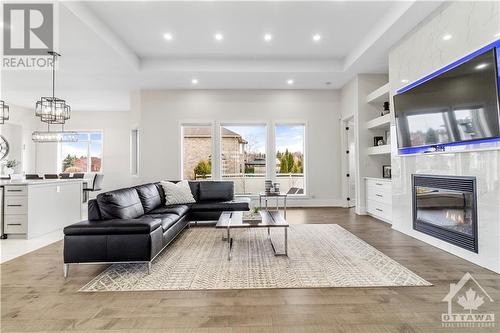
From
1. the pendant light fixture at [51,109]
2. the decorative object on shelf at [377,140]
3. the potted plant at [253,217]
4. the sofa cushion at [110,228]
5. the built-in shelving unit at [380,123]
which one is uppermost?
the pendant light fixture at [51,109]

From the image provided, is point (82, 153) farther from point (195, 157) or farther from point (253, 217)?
point (253, 217)

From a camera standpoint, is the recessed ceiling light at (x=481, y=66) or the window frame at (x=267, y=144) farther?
the window frame at (x=267, y=144)

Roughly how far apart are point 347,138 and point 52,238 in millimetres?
6743

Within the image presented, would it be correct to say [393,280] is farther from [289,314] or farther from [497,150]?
[497,150]

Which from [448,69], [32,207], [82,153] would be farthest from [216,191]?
[82,153]

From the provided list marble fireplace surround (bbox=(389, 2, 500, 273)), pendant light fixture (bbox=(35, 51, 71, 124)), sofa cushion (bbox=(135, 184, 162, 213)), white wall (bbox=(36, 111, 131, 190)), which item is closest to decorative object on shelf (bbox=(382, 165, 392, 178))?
marble fireplace surround (bbox=(389, 2, 500, 273))

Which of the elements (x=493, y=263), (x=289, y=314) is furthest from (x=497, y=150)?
(x=289, y=314)

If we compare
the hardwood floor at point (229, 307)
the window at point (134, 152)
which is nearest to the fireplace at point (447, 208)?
the hardwood floor at point (229, 307)

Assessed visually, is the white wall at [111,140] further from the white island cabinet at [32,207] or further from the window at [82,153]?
the white island cabinet at [32,207]

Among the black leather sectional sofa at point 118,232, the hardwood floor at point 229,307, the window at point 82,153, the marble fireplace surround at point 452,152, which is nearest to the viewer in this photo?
the hardwood floor at point 229,307

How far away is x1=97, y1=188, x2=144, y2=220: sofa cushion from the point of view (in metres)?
3.01

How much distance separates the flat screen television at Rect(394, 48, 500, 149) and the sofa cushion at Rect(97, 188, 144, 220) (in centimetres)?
411

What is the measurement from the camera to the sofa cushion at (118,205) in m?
3.01

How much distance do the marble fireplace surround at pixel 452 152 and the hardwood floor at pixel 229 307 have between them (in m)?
0.51
